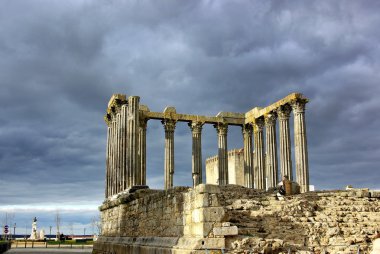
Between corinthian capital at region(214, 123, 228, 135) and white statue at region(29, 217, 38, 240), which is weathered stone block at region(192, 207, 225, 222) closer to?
corinthian capital at region(214, 123, 228, 135)

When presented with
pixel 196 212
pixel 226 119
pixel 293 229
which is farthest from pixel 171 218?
pixel 226 119

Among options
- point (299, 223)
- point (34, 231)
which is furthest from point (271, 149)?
point (34, 231)

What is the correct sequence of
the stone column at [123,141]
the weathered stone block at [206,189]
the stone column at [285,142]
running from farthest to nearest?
1. the stone column at [285,142]
2. the stone column at [123,141]
3. the weathered stone block at [206,189]

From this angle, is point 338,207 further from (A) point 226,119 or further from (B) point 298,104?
(A) point 226,119

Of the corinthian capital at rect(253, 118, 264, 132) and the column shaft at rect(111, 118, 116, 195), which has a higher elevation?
the corinthian capital at rect(253, 118, 264, 132)

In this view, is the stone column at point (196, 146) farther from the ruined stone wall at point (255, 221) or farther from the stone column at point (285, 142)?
the ruined stone wall at point (255, 221)

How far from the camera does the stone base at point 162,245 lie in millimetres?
12257

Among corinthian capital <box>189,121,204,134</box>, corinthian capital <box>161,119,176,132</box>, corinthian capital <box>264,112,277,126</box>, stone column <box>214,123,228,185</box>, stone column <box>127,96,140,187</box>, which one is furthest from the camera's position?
stone column <box>214,123,228,185</box>

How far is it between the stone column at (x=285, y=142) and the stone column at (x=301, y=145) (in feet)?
3.31

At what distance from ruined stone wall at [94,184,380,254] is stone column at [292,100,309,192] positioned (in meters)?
10.7

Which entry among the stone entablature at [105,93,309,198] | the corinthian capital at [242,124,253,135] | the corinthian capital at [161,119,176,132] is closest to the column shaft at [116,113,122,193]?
the stone entablature at [105,93,309,198]

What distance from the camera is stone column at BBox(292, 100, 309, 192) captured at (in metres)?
27.7

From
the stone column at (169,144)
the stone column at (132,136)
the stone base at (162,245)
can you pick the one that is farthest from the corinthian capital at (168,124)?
the stone base at (162,245)

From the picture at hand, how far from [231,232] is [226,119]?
22.5m
